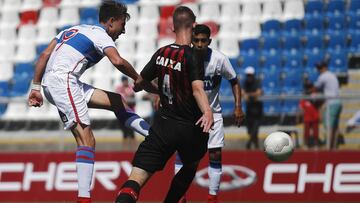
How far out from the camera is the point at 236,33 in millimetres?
21234

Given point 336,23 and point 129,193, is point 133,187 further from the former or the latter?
point 336,23

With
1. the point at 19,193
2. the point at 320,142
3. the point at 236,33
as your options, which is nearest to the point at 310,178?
the point at 320,142

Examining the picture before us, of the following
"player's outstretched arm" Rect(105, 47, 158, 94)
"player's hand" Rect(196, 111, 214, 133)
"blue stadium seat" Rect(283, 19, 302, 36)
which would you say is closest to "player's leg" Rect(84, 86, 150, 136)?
"player's outstretched arm" Rect(105, 47, 158, 94)

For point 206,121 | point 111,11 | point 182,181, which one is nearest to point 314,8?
point 111,11

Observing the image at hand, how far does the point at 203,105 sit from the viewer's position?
777 cm

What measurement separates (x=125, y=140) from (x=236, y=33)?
7.17 metres

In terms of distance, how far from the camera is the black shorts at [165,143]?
807 cm

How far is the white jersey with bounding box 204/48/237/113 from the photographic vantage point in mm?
11102

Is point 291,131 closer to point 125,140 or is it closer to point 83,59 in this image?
point 125,140

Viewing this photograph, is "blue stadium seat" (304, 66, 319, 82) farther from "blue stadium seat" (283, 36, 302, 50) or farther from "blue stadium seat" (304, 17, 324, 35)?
"blue stadium seat" (304, 17, 324, 35)

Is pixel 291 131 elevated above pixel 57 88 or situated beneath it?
situated beneath

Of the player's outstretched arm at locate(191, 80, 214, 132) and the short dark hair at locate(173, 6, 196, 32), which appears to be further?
the short dark hair at locate(173, 6, 196, 32)

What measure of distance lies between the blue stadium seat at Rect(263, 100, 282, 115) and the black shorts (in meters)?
6.38

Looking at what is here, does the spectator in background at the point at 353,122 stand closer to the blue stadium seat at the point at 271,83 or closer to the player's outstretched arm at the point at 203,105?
the blue stadium seat at the point at 271,83
